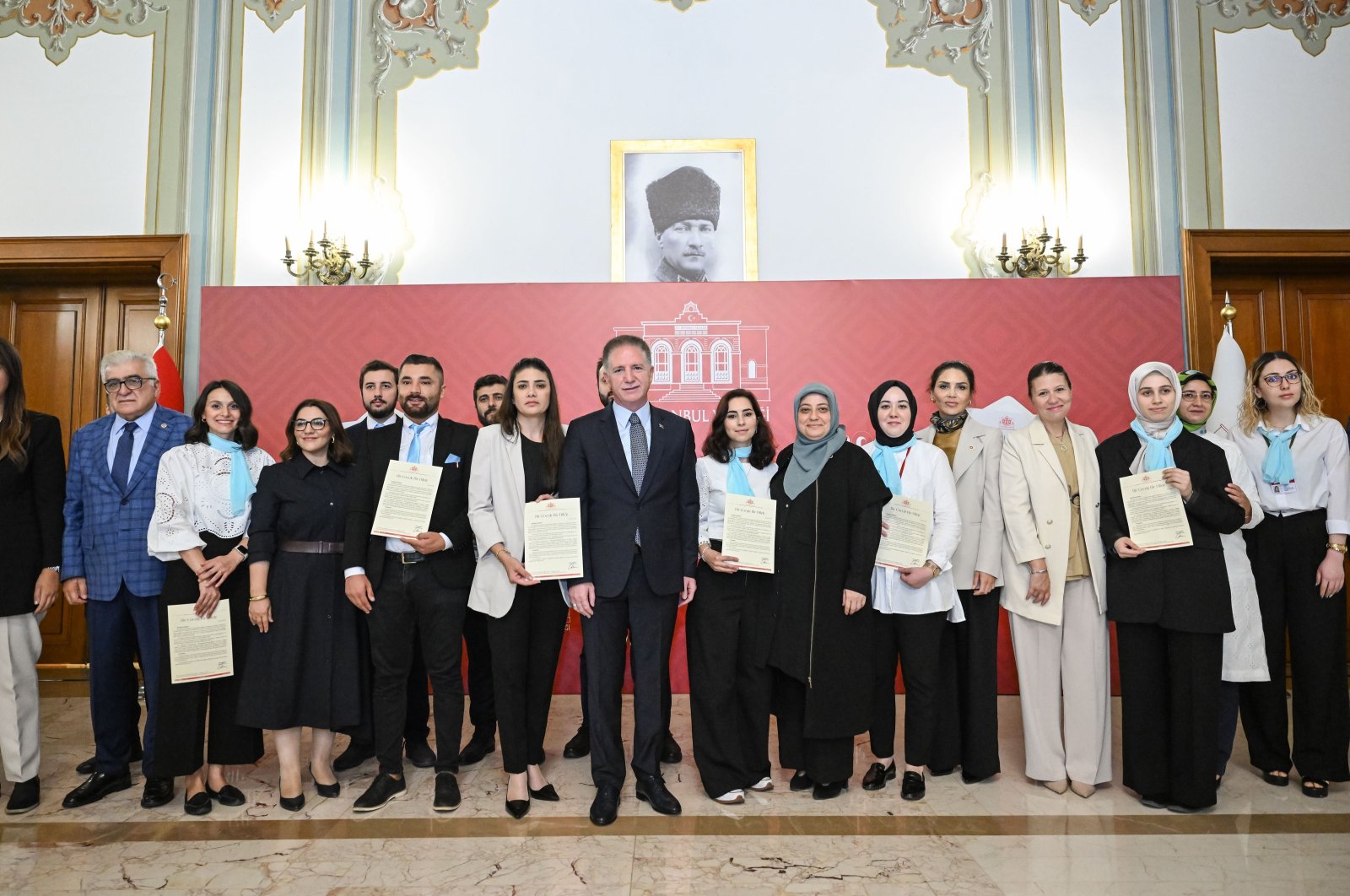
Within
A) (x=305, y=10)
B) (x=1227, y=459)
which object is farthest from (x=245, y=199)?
(x=1227, y=459)

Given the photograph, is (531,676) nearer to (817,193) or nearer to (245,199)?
(817,193)

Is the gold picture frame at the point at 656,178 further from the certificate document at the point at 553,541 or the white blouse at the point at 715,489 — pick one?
the certificate document at the point at 553,541

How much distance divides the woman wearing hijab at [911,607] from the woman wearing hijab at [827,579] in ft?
0.46

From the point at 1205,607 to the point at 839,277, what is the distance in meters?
2.69

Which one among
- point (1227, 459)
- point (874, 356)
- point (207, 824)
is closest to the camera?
point (207, 824)

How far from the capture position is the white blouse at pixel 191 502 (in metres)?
2.84

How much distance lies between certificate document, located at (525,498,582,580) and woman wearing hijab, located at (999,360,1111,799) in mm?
1648

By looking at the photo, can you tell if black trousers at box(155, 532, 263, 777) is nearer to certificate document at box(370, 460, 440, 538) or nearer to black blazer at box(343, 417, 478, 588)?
black blazer at box(343, 417, 478, 588)

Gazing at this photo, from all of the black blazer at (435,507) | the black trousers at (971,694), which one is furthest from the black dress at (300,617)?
the black trousers at (971,694)

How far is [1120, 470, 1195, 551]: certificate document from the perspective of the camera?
2846 millimetres

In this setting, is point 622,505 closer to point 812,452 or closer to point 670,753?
point 812,452

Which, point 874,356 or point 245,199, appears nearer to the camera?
point 874,356

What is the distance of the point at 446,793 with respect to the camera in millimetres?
2920

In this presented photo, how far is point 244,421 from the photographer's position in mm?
3014
